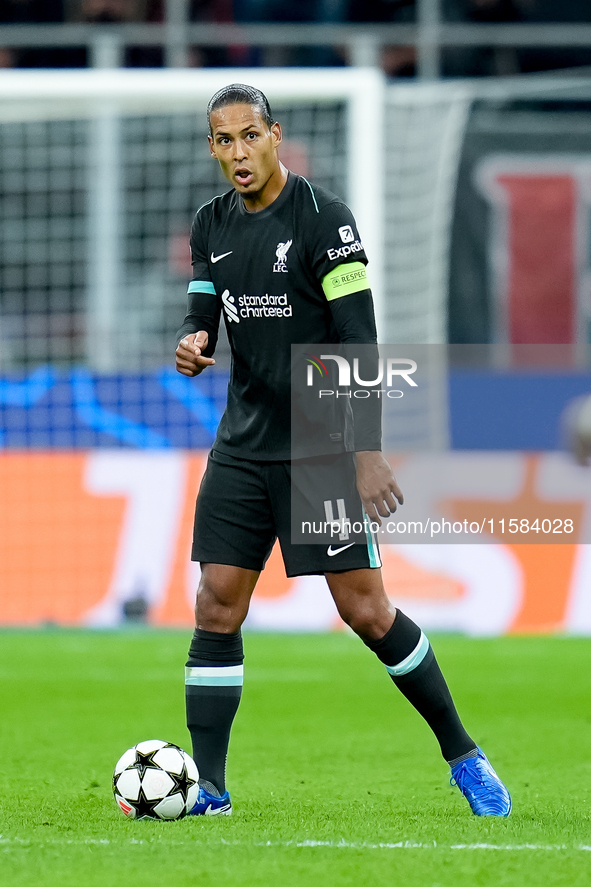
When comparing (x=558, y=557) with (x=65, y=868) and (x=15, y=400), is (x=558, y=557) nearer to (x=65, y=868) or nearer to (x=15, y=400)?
(x=15, y=400)

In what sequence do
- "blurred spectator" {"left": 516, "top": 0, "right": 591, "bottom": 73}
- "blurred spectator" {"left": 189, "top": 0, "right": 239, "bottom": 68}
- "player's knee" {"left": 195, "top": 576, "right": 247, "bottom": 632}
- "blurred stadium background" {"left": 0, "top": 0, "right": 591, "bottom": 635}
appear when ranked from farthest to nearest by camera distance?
"blurred spectator" {"left": 516, "top": 0, "right": 591, "bottom": 73} < "blurred spectator" {"left": 189, "top": 0, "right": 239, "bottom": 68} < "blurred stadium background" {"left": 0, "top": 0, "right": 591, "bottom": 635} < "player's knee" {"left": 195, "top": 576, "right": 247, "bottom": 632}

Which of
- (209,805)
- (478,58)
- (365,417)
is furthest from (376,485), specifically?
(478,58)

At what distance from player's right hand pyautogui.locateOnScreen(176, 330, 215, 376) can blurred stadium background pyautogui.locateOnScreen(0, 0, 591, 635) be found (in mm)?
5231

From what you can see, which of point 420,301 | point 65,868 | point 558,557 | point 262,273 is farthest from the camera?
point 420,301

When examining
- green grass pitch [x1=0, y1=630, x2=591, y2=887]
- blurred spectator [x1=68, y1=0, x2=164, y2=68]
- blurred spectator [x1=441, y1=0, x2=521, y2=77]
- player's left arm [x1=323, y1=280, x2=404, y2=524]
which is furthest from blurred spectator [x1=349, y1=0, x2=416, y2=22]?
player's left arm [x1=323, y1=280, x2=404, y2=524]

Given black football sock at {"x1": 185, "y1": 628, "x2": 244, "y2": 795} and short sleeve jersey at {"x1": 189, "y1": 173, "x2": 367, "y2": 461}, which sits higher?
short sleeve jersey at {"x1": 189, "y1": 173, "x2": 367, "y2": 461}

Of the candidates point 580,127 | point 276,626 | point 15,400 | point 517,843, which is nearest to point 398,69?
point 580,127

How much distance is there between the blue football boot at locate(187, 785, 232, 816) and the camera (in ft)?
13.9

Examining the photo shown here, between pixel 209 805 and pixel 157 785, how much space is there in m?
0.23

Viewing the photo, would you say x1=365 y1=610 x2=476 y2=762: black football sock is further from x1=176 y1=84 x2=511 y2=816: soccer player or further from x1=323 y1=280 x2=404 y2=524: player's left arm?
x1=323 y1=280 x2=404 y2=524: player's left arm

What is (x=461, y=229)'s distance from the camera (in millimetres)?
12227

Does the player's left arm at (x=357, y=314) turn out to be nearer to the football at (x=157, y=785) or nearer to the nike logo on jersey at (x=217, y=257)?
the nike logo on jersey at (x=217, y=257)

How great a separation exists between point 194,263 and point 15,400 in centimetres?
624

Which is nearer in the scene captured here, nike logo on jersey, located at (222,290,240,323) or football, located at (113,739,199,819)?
football, located at (113,739,199,819)
